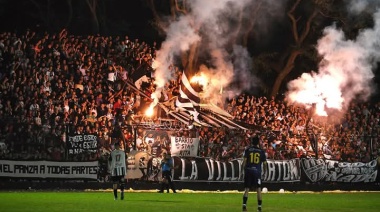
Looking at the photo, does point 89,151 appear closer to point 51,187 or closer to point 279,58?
point 51,187

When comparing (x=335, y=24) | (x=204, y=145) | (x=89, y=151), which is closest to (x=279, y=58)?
(x=335, y=24)

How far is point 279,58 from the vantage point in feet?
185

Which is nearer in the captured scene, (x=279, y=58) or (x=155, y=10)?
(x=155, y=10)

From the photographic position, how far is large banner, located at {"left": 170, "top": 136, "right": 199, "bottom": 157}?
35.6 meters

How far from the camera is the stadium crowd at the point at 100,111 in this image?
108 feet

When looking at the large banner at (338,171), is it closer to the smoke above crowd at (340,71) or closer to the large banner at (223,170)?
the large banner at (223,170)

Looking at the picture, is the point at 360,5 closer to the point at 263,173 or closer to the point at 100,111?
the point at 263,173

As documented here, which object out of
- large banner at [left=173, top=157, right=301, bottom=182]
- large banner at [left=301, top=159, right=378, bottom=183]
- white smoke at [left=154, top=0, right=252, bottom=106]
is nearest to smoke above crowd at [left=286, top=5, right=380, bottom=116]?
white smoke at [left=154, top=0, right=252, bottom=106]

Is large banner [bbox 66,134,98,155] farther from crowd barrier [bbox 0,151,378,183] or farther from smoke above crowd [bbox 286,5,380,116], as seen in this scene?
smoke above crowd [bbox 286,5,380,116]

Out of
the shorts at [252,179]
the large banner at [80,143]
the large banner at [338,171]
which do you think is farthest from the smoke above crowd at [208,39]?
the shorts at [252,179]

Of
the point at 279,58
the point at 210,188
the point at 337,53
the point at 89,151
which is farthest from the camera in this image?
the point at 279,58

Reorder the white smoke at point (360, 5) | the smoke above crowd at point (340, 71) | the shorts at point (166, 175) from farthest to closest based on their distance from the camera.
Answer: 1. the white smoke at point (360, 5)
2. the smoke above crowd at point (340, 71)
3. the shorts at point (166, 175)

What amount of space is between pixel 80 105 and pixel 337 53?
19.3m

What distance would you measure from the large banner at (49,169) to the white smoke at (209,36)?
402 inches
